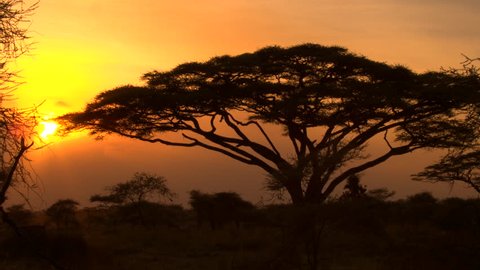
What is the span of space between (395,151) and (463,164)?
4.37m

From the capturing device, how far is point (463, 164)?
15594 millimetres

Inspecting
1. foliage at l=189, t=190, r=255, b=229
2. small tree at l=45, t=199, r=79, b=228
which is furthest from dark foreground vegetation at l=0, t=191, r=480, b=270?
small tree at l=45, t=199, r=79, b=228

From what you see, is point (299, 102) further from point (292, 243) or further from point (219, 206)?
point (219, 206)

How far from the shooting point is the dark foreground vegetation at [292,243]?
11719mm

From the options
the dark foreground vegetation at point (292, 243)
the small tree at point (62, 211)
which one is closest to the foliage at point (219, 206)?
the dark foreground vegetation at point (292, 243)

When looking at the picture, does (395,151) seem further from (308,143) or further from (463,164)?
(463,164)

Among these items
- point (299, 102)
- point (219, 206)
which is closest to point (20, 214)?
point (219, 206)

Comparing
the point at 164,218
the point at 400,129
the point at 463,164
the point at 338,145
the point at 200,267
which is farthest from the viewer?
the point at 164,218

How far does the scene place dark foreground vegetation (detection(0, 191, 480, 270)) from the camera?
11719 mm

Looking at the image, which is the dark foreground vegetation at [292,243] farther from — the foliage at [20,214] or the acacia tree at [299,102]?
the foliage at [20,214]

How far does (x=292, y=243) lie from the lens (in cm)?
1166

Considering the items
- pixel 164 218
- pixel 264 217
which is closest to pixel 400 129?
pixel 264 217

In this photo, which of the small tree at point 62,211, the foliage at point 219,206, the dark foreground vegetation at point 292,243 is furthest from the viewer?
the small tree at point 62,211

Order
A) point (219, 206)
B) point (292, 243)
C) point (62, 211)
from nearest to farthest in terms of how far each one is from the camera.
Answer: point (292, 243), point (219, 206), point (62, 211)
